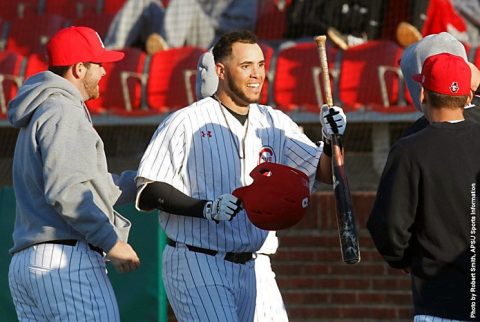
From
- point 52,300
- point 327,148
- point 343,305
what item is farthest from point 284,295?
point 52,300

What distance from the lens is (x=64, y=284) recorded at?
14.9ft

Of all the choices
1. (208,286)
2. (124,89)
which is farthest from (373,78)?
(208,286)

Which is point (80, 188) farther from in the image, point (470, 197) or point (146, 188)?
point (470, 197)

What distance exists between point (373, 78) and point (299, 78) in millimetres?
689

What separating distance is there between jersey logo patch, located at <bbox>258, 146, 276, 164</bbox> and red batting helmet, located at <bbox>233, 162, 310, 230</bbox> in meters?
0.31

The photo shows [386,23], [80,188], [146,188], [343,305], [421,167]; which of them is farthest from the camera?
[386,23]

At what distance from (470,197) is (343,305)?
13.7 ft

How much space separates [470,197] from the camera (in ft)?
13.1

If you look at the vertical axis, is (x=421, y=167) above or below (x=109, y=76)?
above

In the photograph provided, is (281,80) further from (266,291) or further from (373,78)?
(266,291)

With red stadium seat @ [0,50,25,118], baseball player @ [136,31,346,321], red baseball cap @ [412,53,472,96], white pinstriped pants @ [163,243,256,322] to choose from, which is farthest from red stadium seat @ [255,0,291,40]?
red baseball cap @ [412,53,472,96]

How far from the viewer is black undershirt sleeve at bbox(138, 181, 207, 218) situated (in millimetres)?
4738

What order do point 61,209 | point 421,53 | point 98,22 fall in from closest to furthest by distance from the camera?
point 61,209 < point 421,53 < point 98,22

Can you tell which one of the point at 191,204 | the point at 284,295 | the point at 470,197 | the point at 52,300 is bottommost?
the point at 284,295
